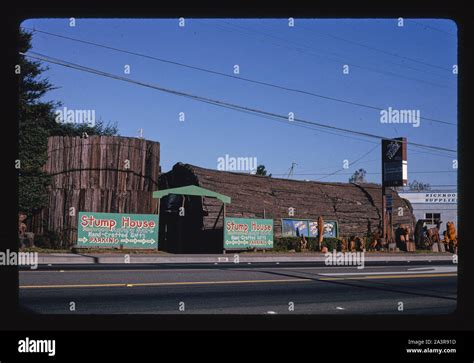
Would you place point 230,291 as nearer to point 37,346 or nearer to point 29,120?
point 29,120

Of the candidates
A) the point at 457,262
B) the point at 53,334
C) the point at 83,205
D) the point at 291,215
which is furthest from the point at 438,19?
the point at 291,215

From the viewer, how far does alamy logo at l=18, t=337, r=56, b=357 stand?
254 cm

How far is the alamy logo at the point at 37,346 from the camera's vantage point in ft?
8.34

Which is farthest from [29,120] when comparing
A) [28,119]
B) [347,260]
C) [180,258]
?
[347,260]

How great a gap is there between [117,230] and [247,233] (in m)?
7.18

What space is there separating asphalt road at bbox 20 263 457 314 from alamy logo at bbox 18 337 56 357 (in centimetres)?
297

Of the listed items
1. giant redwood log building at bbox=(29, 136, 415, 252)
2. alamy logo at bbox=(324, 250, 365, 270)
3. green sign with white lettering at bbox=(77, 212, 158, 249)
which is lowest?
alamy logo at bbox=(324, 250, 365, 270)

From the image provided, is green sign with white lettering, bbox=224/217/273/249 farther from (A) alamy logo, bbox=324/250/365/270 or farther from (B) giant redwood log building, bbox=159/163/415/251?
(A) alamy logo, bbox=324/250/365/270

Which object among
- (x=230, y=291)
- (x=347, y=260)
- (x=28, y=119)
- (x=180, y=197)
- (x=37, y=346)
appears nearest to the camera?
(x=37, y=346)

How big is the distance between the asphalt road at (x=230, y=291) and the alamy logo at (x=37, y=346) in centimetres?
297

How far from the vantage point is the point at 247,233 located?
25.2 meters

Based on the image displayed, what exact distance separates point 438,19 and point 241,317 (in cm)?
183

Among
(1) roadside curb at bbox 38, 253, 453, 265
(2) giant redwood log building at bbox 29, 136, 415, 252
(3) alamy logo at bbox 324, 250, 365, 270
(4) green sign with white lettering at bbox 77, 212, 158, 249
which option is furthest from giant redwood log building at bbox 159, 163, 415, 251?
(3) alamy logo at bbox 324, 250, 365, 270
